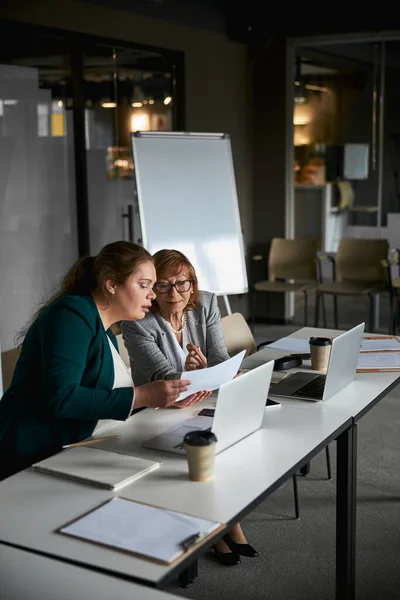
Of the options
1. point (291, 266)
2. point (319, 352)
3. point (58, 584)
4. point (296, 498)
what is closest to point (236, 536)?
point (296, 498)

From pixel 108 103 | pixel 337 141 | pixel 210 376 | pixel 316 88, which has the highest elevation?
pixel 316 88

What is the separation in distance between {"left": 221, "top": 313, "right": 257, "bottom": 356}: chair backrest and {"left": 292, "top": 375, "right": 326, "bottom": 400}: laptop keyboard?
76 cm

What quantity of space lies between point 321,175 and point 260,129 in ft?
2.50

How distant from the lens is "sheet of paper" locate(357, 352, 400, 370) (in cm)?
326

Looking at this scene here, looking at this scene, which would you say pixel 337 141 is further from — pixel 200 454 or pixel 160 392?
pixel 200 454

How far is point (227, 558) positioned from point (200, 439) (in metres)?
1.21

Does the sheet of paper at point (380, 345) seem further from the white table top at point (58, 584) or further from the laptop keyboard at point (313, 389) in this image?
the white table top at point (58, 584)

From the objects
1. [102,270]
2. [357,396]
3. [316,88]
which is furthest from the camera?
[316,88]

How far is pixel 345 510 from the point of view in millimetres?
2584

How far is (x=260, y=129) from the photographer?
773 centimetres

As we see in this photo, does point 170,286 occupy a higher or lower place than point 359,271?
higher

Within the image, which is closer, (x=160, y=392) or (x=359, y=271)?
(x=160, y=392)

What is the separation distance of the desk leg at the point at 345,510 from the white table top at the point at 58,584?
117 centimetres

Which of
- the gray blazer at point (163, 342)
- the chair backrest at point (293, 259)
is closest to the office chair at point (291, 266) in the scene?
the chair backrest at point (293, 259)
